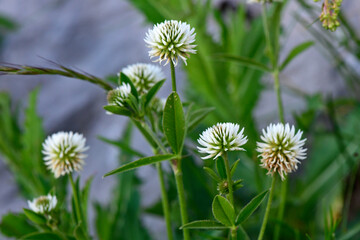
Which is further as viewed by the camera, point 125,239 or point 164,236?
point 164,236

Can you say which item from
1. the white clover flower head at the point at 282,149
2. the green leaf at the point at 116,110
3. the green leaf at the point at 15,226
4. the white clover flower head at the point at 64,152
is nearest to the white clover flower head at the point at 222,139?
the white clover flower head at the point at 282,149

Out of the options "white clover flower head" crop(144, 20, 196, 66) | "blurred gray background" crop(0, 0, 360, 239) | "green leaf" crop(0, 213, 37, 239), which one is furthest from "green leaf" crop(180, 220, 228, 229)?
"blurred gray background" crop(0, 0, 360, 239)

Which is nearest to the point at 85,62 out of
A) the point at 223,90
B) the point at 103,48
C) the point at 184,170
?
the point at 103,48

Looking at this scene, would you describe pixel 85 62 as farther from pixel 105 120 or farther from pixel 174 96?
pixel 174 96

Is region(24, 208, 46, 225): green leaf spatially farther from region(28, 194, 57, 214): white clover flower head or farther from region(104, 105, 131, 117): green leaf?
region(104, 105, 131, 117): green leaf

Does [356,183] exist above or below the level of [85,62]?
below

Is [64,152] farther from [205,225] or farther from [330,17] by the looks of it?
[330,17]
